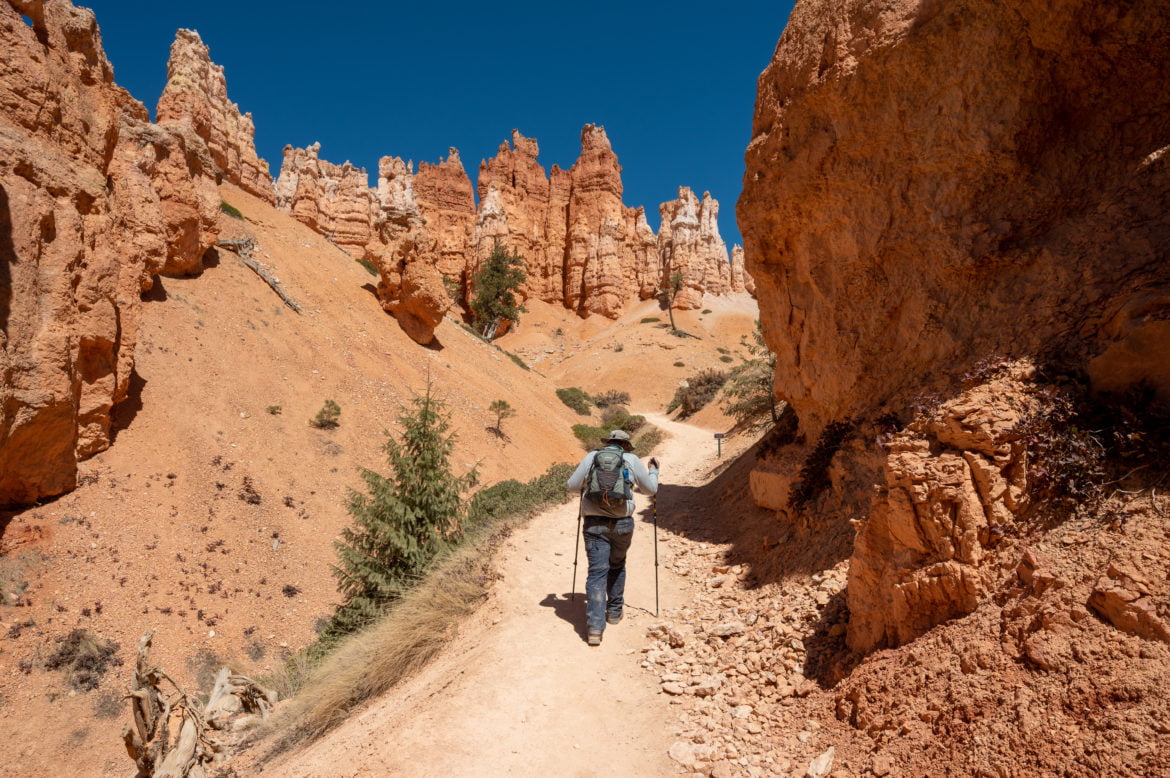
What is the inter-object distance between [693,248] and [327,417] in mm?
52661

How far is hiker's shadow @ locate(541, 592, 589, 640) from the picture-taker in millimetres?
5845

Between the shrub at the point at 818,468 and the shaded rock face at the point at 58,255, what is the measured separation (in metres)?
12.0

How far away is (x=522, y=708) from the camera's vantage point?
4438mm

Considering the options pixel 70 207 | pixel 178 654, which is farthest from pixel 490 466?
pixel 70 207

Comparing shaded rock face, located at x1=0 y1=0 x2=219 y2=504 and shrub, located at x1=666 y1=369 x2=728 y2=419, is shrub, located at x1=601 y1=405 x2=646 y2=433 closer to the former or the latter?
shrub, located at x1=666 y1=369 x2=728 y2=419

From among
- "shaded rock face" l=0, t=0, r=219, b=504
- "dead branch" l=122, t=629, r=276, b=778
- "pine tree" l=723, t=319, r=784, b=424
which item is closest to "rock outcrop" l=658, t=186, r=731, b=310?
"pine tree" l=723, t=319, r=784, b=424

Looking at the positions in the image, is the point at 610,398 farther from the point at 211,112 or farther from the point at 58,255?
the point at 58,255

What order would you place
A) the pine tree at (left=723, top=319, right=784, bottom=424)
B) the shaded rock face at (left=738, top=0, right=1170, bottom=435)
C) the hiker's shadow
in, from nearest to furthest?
the shaded rock face at (left=738, top=0, right=1170, bottom=435)
the hiker's shadow
the pine tree at (left=723, top=319, right=784, bottom=424)

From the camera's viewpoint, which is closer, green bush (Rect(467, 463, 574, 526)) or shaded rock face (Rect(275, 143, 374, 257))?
green bush (Rect(467, 463, 574, 526))

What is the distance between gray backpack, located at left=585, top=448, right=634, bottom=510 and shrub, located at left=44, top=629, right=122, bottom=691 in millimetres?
9184

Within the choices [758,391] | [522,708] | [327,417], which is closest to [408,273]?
[327,417]

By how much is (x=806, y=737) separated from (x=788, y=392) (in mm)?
5813

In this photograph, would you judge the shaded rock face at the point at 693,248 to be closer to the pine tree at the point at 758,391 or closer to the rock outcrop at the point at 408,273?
the rock outcrop at the point at 408,273

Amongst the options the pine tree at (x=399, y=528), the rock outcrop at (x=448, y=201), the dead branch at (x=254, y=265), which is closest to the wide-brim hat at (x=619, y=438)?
the pine tree at (x=399, y=528)
